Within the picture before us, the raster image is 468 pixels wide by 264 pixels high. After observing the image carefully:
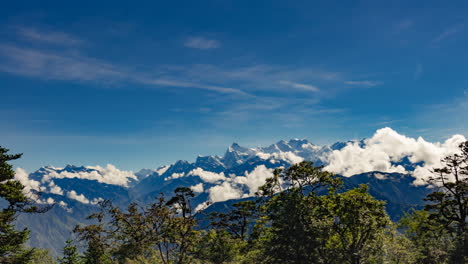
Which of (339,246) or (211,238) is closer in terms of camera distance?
(339,246)

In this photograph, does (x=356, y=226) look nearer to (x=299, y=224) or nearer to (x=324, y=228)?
(x=324, y=228)

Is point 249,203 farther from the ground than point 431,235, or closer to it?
farther from the ground

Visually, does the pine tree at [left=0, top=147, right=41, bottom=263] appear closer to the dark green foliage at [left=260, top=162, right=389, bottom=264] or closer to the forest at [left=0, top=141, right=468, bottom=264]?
the forest at [left=0, top=141, right=468, bottom=264]

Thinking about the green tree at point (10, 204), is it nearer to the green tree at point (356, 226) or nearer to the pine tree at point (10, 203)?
the pine tree at point (10, 203)

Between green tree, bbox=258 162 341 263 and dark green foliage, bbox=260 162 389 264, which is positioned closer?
green tree, bbox=258 162 341 263

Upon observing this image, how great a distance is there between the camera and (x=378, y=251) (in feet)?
109

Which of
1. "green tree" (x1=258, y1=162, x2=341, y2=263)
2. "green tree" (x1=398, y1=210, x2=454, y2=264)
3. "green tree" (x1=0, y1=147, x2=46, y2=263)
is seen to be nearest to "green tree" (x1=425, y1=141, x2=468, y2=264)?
"green tree" (x1=398, y1=210, x2=454, y2=264)

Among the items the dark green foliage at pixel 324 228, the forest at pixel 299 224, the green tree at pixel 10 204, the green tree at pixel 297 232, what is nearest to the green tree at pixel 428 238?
the forest at pixel 299 224

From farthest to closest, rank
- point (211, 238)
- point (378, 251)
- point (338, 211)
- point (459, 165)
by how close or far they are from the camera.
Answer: point (211, 238)
point (459, 165)
point (338, 211)
point (378, 251)

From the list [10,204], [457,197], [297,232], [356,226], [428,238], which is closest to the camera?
[297,232]

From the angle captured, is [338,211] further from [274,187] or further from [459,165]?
[459,165]

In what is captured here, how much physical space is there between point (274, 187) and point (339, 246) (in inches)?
558

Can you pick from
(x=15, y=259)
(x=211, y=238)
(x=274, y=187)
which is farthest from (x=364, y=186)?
(x=15, y=259)

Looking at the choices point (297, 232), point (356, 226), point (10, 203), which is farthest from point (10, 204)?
point (356, 226)
